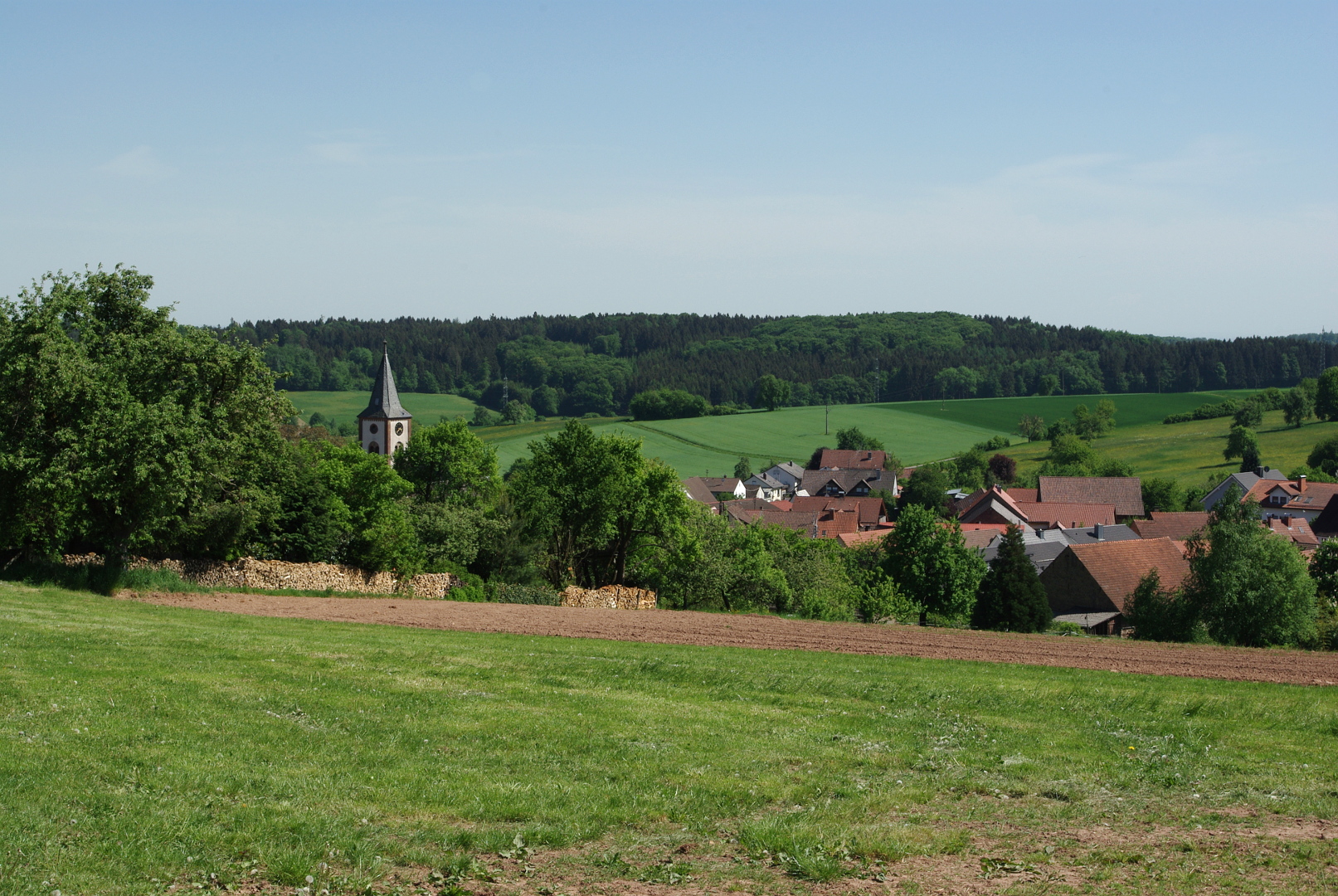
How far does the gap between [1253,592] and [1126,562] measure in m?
17.7

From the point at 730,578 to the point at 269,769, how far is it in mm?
38693

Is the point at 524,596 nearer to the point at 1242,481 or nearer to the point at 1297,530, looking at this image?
the point at 1297,530

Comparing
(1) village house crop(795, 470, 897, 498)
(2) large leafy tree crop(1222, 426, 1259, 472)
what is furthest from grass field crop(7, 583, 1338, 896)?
(2) large leafy tree crop(1222, 426, 1259, 472)

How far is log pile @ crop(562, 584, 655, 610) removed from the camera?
43.6m

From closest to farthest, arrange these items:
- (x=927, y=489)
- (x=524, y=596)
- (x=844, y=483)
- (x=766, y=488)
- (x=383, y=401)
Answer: (x=524, y=596) < (x=383, y=401) < (x=927, y=489) < (x=766, y=488) < (x=844, y=483)

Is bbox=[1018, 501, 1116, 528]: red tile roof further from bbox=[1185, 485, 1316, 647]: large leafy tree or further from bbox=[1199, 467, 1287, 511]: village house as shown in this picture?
bbox=[1185, 485, 1316, 647]: large leafy tree

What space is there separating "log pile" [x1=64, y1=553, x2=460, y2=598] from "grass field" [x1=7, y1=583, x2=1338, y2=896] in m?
17.2

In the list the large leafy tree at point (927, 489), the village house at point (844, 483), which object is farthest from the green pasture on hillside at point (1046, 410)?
the large leafy tree at point (927, 489)

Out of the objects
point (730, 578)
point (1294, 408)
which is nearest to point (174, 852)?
point (730, 578)

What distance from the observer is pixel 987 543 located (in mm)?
90250

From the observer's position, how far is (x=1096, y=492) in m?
116

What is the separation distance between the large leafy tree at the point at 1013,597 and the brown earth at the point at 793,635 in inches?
676

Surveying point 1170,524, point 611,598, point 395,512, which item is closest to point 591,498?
point 611,598

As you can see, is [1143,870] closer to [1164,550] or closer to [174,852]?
[174,852]
